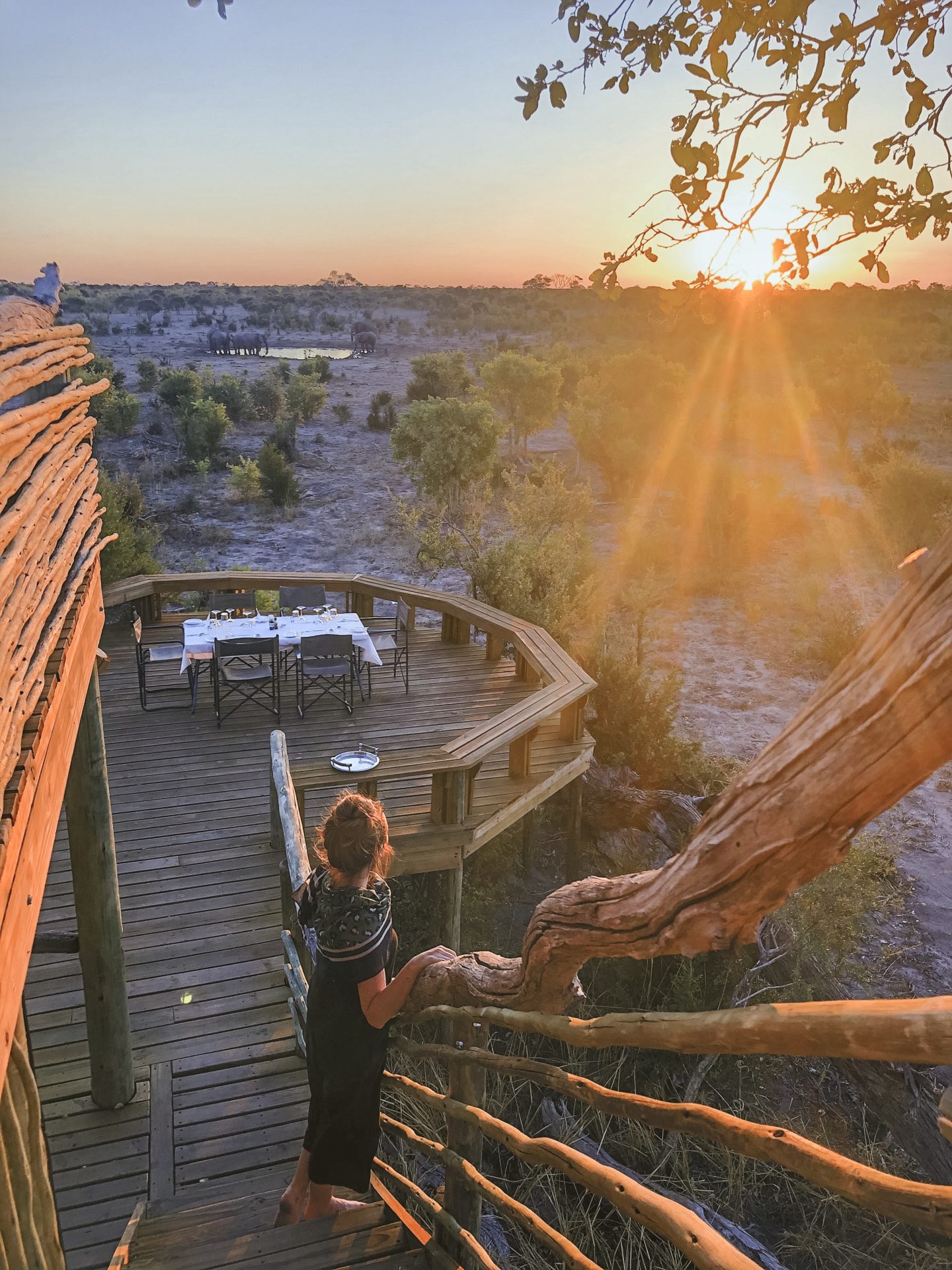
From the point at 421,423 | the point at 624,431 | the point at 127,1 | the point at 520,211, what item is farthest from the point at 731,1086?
the point at 624,431

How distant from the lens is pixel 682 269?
8.38 ft

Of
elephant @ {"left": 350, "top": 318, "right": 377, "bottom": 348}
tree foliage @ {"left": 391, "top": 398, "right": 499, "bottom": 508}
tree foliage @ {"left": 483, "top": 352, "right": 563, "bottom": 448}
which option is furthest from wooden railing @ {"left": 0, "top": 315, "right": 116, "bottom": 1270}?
elephant @ {"left": 350, "top": 318, "right": 377, "bottom": 348}

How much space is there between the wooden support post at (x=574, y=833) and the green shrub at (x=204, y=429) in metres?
15.6

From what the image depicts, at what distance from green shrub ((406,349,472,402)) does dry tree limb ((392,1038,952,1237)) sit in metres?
25.9

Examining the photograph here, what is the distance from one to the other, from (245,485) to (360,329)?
28508mm

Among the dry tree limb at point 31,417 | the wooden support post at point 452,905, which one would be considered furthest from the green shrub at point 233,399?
the dry tree limb at point 31,417

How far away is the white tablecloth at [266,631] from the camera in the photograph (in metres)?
7.56

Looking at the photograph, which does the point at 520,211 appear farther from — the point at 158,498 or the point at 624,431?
the point at 624,431

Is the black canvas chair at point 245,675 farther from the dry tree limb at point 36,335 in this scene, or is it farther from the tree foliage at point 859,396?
the tree foliage at point 859,396

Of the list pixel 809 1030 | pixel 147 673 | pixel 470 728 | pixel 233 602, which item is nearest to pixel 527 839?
pixel 470 728

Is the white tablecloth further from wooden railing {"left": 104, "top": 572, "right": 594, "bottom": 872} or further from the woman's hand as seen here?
the woman's hand

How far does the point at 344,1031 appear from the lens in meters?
2.51

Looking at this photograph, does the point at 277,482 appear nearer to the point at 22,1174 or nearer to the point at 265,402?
the point at 265,402

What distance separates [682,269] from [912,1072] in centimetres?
631
